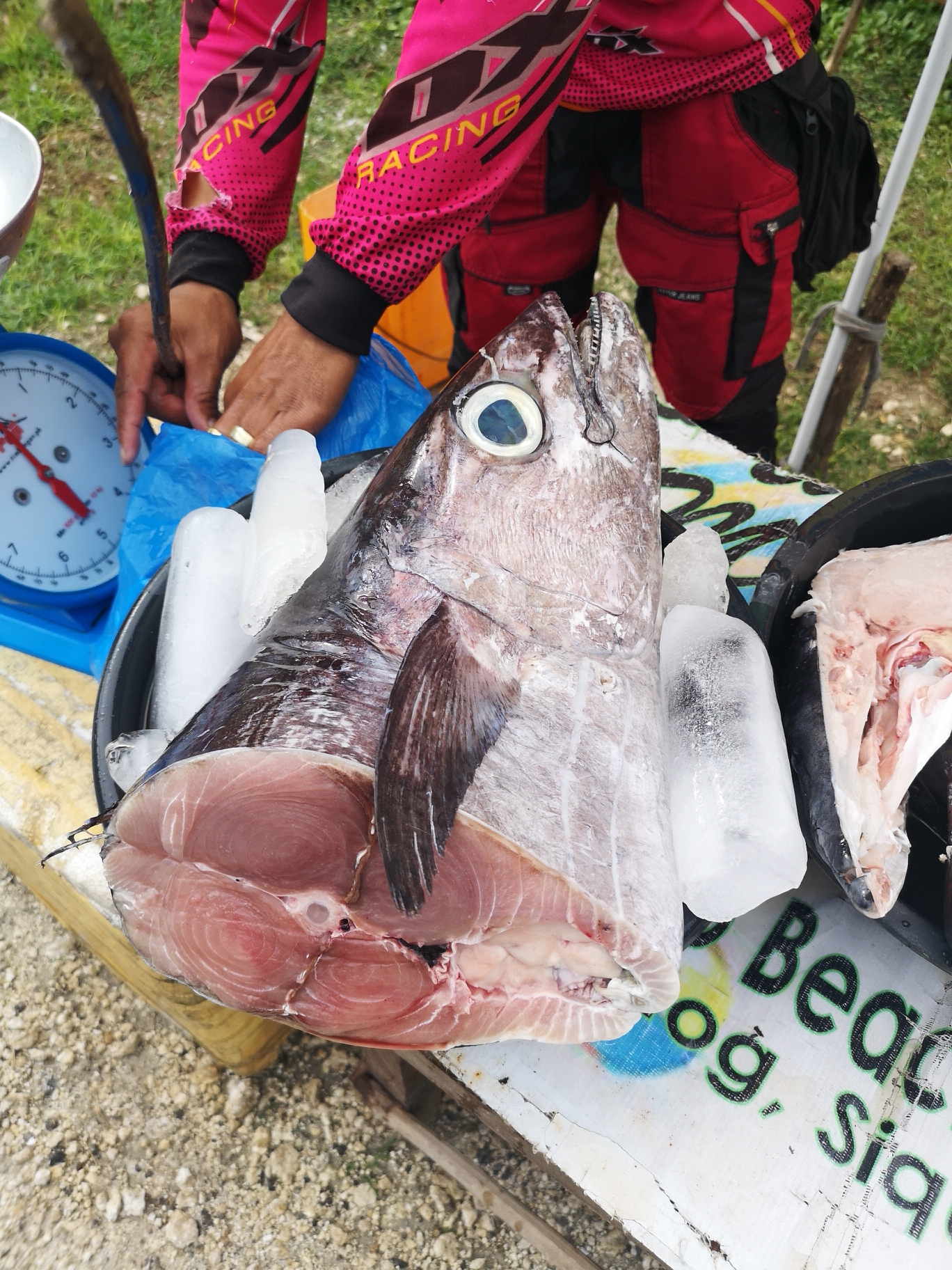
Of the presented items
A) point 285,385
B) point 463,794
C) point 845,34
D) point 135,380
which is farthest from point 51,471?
point 845,34

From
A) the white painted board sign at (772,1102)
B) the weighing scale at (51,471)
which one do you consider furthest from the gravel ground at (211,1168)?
the weighing scale at (51,471)

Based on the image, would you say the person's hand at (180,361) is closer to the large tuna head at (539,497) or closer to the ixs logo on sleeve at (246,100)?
the ixs logo on sleeve at (246,100)

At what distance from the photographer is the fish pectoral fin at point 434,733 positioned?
96 cm

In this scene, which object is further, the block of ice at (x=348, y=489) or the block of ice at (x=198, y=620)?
the block of ice at (x=348, y=489)

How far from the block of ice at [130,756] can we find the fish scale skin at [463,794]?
0.15m

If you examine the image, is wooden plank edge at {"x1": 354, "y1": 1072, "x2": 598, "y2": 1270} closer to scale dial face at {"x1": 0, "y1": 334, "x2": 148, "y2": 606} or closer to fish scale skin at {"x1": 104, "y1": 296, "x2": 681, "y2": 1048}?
fish scale skin at {"x1": 104, "y1": 296, "x2": 681, "y2": 1048}

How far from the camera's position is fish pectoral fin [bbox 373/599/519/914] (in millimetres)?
962

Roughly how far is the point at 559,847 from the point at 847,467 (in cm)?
312

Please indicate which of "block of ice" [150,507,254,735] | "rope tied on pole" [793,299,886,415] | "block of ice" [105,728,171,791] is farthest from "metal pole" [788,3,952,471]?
"block of ice" [105,728,171,791]

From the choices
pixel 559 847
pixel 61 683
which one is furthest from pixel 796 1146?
pixel 61 683

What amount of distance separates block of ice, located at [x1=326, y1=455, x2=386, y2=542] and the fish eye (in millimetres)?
315

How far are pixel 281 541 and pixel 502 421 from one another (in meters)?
0.35

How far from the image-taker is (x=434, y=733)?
3.34ft

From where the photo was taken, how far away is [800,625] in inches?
54.3
